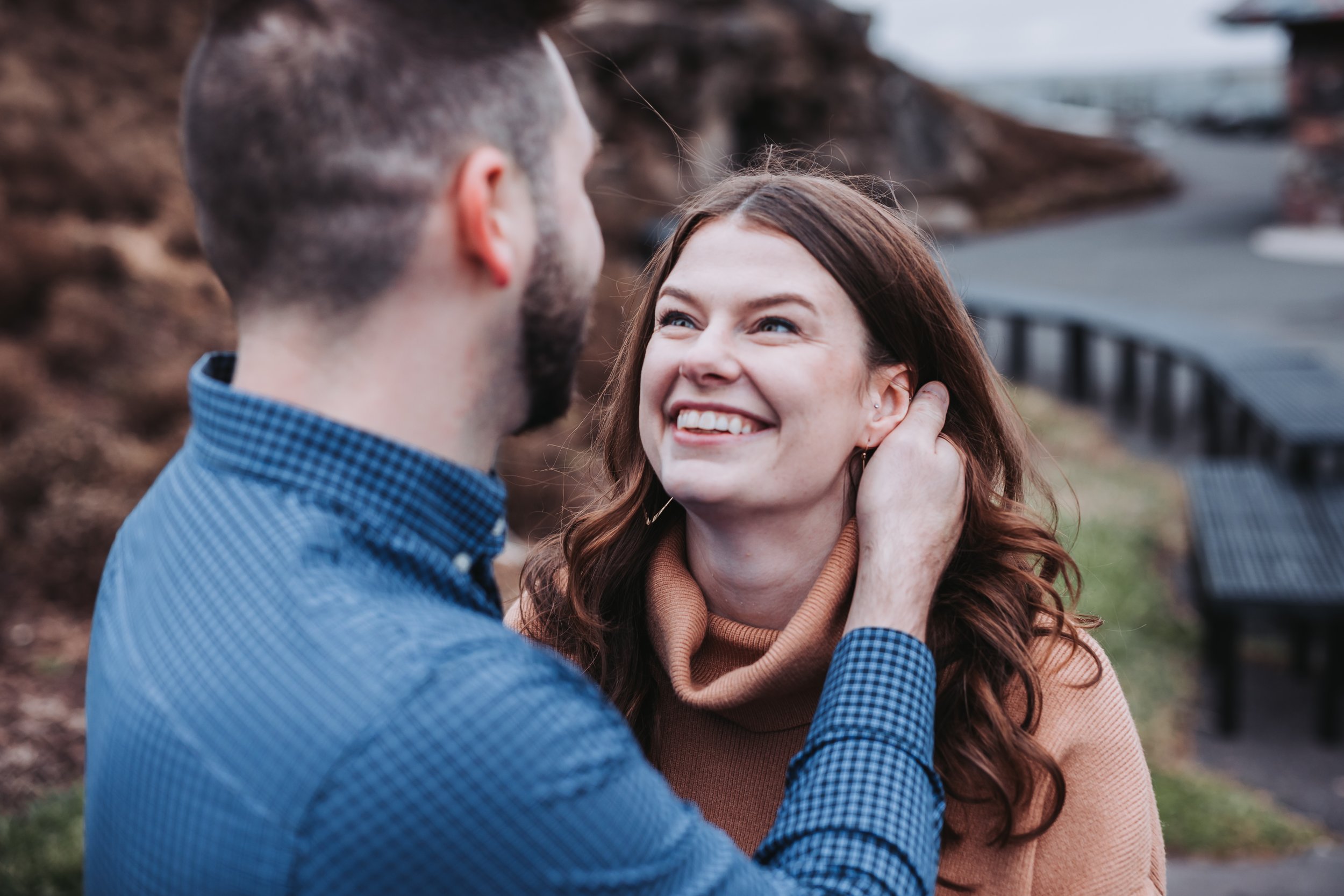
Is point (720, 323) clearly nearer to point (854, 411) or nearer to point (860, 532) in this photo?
point (854, 411)

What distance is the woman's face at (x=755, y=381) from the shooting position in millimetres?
1964

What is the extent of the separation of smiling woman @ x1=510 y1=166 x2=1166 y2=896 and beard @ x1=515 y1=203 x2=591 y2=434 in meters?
0.54

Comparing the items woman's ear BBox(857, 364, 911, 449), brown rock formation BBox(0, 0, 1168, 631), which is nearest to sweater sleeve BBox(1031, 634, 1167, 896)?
woman's ear BBox(857, 364, 911, 449)

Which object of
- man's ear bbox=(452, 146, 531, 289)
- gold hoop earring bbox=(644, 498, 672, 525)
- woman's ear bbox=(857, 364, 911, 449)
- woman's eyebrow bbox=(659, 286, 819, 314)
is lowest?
gold hoop earring bbox=(644, 498, 672, 525)

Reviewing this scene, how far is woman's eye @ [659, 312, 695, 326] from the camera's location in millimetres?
2113

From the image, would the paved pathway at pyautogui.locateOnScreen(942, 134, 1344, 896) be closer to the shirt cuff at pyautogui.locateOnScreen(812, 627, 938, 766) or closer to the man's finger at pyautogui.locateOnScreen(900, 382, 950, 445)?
the man's finger at pyautogui.locateOnScreen(900, 382, 950, 445)

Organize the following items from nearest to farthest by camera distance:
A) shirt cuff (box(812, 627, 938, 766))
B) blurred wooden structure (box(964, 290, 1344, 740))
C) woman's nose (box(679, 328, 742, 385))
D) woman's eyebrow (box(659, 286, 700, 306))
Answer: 1. shirt cuff (box(812, 627, 938, 766))
2. woman's nose (box(679, 328, 742, 385))
3. woman's eyebrow (box(659, 286, 700, 306))
4. blurred wooden structure (box(964, 290, 1344, 740))

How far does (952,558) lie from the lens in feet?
6.43

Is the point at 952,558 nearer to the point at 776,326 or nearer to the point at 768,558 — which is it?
the point at 768,558

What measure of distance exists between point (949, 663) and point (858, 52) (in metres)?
24.5

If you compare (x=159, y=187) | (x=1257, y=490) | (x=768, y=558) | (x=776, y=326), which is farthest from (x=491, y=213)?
(x=159, y=187)

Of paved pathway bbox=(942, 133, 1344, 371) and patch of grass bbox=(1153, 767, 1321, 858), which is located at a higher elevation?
patch of grass bbox=(1153, 767, 1321, 858)

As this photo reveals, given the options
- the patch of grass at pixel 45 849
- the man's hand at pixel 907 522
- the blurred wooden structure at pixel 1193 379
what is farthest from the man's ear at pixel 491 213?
the blurred wooden structure at pixel 1193 379

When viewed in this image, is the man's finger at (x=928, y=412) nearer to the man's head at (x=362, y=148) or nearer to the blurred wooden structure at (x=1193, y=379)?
the man's head at (x=362, y=148)
